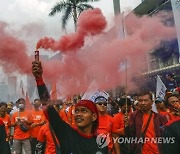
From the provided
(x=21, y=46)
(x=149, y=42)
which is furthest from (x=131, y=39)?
(x=21, y=46)

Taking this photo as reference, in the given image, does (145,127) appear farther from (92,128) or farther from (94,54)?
(94,54)

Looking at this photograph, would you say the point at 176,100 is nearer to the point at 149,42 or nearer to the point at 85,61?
the point at 85,61

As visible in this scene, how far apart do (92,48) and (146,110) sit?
3.22m

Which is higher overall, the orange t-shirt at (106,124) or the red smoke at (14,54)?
the red smoke at (14,54)

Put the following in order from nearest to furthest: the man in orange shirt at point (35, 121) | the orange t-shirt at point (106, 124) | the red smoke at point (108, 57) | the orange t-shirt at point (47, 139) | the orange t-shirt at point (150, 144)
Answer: the orange t-shirt at point (150, 144), the orange t-shirt at point (47, 139), the orange t-shirt at point (106, 124), the red smoke at point (108, 57), the man in orange shirt at point (35, 121)

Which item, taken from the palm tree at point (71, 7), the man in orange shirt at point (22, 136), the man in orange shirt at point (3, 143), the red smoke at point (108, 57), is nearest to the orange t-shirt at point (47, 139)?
the man in orange shirt at point (3, 143)

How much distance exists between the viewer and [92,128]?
3338 mm

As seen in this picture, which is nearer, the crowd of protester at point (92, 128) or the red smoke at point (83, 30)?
the crowd of protester at point (92, 128)

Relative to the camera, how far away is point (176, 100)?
18.6 feet

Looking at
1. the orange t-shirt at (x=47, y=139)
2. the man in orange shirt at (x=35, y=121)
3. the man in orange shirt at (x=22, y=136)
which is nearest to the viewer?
the orange t-shirt at (x=47, y=139)

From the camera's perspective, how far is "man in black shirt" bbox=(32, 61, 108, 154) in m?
3.05

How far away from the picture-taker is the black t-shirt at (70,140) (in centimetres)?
305

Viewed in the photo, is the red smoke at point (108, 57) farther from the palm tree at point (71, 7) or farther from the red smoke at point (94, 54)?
the palm tree at point (71, 7)

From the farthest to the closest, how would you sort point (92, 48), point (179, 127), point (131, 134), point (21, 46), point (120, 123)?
point (92, 48) < point (21, 46) < point (120, 123) < point (131, 134) < point (179, 127)
